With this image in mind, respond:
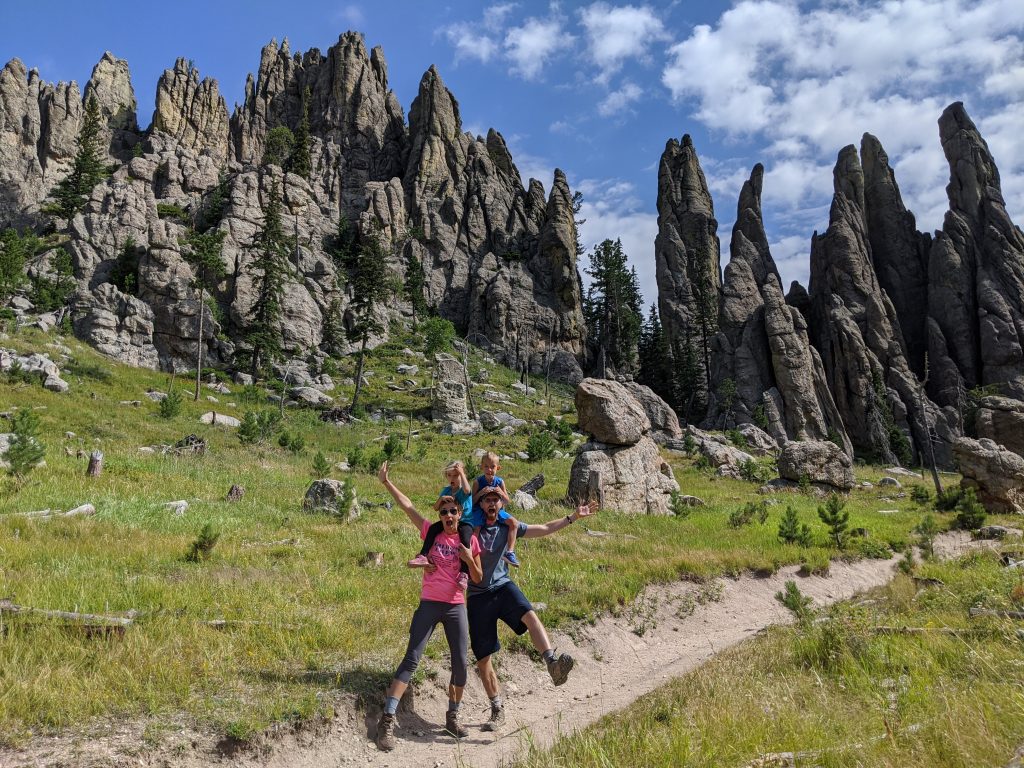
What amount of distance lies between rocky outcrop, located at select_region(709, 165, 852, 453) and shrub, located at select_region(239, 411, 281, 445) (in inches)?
2090

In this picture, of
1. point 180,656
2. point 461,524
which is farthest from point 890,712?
point 180,656

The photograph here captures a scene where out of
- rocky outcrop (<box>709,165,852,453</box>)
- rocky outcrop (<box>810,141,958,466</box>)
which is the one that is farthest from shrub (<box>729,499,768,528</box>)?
rocky outcrop (<box>810,141,958,466</box>)

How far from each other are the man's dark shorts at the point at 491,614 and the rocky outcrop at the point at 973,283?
8490 centimetres

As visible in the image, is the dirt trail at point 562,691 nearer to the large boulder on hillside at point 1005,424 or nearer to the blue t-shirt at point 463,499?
the blue t-shirt at point 463,499

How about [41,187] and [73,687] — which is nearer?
[73,687]

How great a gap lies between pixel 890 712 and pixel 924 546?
569 inches

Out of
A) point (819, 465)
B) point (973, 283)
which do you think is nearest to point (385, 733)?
point (819, 465)

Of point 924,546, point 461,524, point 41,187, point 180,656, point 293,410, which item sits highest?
point 41,187

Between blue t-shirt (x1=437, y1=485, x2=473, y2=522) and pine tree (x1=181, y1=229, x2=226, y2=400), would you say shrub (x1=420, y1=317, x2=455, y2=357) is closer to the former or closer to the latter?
pine tree (x1=181, y1=229, x2=226, y2=400)

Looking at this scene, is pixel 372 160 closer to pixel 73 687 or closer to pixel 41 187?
pixel 41 187

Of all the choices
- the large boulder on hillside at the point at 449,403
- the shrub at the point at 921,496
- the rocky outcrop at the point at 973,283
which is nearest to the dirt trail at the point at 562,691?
the shrub at the point at 921,496

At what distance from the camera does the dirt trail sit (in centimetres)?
552

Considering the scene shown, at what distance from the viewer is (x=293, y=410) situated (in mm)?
45938

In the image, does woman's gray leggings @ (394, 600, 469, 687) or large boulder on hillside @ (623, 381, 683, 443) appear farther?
large boulder on hillside @ (623, 381, 683, 443)
